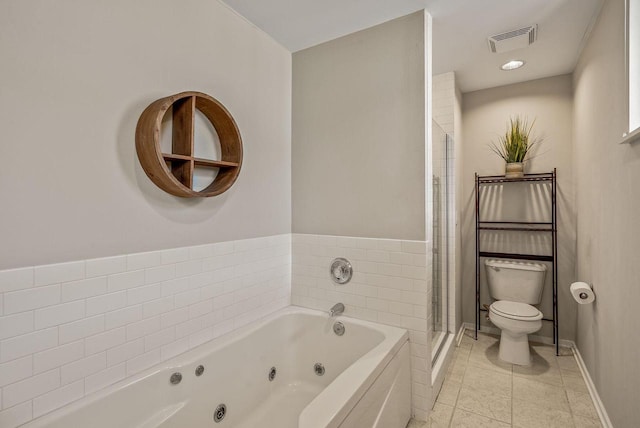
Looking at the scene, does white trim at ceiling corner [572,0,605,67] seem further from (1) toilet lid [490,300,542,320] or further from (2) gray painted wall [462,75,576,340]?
(1) toilet lid [490,300,542,320]

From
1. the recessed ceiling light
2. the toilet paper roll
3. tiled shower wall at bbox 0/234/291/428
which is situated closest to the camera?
tiled shower wall at bbox 0/234/291/428

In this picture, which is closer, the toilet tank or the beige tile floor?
the beige tile floor

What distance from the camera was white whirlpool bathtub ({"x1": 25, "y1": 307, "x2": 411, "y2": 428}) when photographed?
126 centimetres

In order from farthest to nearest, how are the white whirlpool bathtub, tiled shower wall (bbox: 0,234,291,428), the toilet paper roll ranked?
the toilet paper roll
the white whirlpool bathtub
tiled shower wall (bbox: 0,234,291,428)

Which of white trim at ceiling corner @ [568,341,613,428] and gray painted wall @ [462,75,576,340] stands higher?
gray painted wall @ [462,75,576,340]

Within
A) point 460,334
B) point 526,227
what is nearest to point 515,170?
point 526,227

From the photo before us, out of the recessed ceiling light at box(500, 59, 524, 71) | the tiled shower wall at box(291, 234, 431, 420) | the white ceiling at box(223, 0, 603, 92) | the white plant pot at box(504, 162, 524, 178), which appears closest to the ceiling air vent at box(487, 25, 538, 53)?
the white ceiling at box(223, 0, 603, 92)

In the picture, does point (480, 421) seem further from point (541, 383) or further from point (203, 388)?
point (203, 388)

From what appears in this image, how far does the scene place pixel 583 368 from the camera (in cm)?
244

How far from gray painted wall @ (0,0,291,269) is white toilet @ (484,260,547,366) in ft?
7.42

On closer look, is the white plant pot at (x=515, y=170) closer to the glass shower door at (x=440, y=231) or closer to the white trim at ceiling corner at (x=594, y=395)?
the glass shower door at (x=440, y=231)

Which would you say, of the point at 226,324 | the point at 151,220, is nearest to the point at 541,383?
the point at 226,324

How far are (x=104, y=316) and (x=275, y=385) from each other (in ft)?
3.61

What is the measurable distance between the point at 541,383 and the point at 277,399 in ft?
6.36
